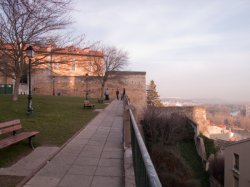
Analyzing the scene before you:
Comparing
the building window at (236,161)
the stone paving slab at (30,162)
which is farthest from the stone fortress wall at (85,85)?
the stone paving slab at (30,162)

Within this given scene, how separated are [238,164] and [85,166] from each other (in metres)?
20.5

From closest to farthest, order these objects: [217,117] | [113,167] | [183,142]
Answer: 1. [113,167]
2. [183,142]
3. [217,117]

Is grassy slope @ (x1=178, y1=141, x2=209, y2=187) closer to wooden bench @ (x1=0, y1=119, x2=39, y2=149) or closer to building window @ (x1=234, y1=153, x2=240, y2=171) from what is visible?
building window @ (x1=234, y1=153, x2=240, y2=171)

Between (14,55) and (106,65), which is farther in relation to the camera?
(106,65)

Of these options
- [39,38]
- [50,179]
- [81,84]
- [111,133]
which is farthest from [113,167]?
[81,84]

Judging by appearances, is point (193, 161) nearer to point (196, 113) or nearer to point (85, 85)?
point (196, 113)

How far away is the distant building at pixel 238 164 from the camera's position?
74.2ft

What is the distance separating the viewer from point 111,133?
11.8m

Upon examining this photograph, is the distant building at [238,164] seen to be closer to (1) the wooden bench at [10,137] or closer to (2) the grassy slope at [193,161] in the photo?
(2) the grassy slope at [193,161]

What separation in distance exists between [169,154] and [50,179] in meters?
13.4

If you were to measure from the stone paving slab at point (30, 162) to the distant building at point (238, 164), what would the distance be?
18.5 meters

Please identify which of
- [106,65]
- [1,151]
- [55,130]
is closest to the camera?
[1,151]

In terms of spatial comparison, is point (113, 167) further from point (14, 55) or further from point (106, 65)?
point (106, 65)

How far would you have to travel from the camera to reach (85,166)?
674 cm
